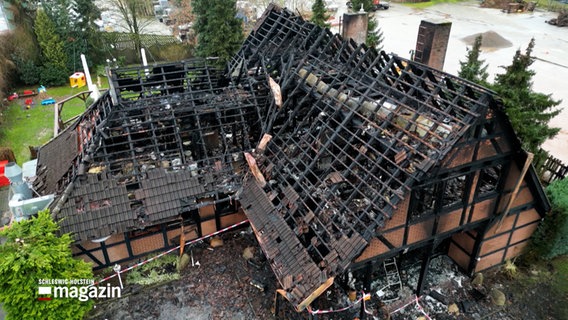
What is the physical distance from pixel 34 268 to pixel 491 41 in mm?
42613

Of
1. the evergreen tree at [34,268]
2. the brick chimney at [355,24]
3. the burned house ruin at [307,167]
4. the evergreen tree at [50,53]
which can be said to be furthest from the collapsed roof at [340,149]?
the evergreen tree at [50,53]

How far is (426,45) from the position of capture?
53.7ft

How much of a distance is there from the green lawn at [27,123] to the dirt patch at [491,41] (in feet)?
117

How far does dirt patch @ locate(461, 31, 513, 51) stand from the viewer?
38.3 m

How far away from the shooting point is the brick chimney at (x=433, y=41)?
15812 millimetres

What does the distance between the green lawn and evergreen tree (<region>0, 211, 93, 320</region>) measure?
42.8 ft

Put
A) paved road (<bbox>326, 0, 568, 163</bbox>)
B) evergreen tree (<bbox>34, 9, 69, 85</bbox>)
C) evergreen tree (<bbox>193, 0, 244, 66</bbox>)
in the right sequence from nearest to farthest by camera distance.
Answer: evergreen tree (<bbox>193, 0, 244, 66</bbox>), paved road (<bbox>326, 0, 568, 163</bbox>), evergreen tree (<bbox>34, 9, 69, 85</bbox>)

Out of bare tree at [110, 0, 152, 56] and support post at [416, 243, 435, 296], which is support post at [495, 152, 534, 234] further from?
bare tree at [110, 0, 152, 56]

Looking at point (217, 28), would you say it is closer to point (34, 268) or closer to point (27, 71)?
point (27, 71)

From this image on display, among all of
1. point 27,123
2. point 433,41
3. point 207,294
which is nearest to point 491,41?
→ point 433,41

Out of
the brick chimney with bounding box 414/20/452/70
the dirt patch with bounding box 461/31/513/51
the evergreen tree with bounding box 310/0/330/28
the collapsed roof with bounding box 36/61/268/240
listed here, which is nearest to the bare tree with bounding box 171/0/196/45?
the evergreen tree with bounding box 310/0/330/28

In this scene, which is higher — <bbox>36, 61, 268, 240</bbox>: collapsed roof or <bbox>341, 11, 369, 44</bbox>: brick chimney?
<bbox>341, 11, 369, 44</bbox>: brick chimney

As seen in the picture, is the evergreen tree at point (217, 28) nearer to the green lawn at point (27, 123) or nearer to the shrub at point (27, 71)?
the green lawn at point (27, 123)

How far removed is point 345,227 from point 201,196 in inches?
208
